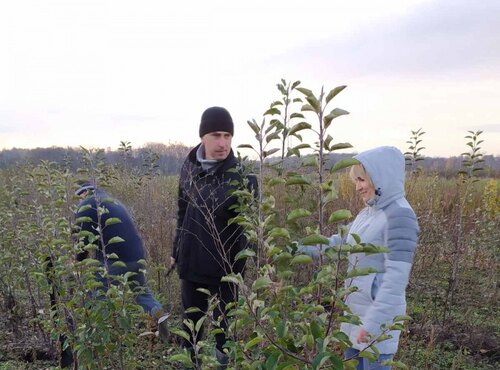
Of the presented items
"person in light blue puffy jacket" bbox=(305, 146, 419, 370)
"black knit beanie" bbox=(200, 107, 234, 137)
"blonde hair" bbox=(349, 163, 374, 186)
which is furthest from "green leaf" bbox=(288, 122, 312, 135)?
"black knit beanie" bbox=(200, 107, 234, 137)

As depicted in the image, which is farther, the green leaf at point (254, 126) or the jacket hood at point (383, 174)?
the jacket hood at point (383, 174)

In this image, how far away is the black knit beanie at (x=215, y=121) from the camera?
292 centimetres

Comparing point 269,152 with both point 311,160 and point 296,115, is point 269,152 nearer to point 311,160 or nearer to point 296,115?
point 296,115

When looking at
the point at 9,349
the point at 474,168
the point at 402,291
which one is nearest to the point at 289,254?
the point at 402,291

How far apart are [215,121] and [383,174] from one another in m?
1.35

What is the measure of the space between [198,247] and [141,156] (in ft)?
12.6

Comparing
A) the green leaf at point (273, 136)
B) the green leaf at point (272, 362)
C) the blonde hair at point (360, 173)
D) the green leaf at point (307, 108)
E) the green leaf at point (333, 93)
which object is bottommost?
the green leaf at point (272, 362)

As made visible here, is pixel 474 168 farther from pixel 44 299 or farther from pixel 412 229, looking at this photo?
pixel 44 299

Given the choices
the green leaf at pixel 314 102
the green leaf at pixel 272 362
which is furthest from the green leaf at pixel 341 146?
the green leaf at pixel 272 362

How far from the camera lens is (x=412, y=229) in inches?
75.7

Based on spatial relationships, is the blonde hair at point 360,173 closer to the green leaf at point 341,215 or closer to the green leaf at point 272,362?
the green leaf at point 341,215

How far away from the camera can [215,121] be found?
9.57ft

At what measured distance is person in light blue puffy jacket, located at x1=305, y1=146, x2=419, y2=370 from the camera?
1868 mm

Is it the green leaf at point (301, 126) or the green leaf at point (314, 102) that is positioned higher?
the green leaf at point (314, 102)
